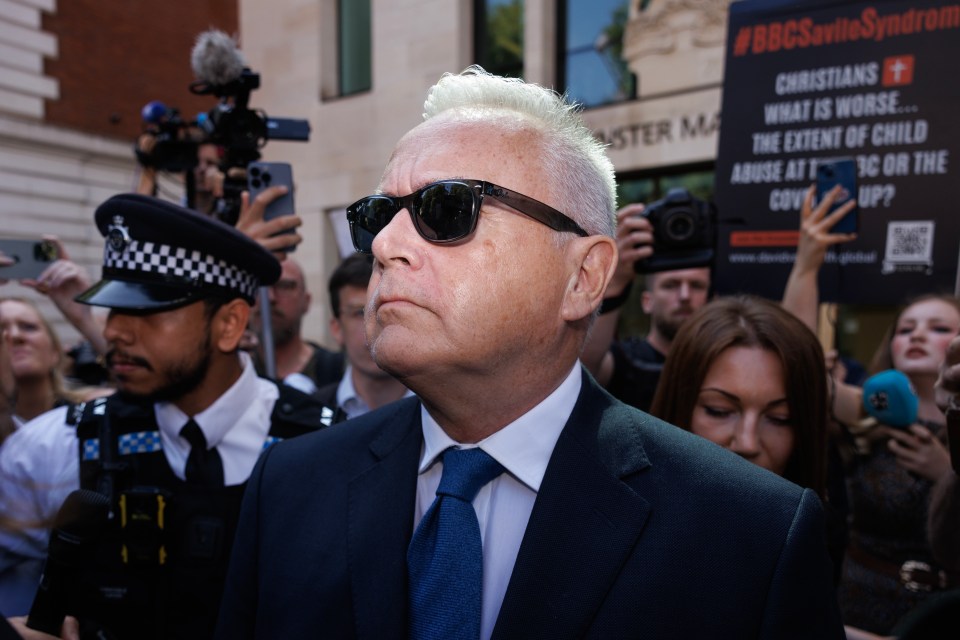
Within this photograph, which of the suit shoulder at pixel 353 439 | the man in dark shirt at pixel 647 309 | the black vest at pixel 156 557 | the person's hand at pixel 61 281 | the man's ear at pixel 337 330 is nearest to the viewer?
the suit shoulder at pixel 353 439

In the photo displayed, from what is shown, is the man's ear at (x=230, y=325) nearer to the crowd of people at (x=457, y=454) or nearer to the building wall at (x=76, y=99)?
the crowd of people at (x=457, y=454)

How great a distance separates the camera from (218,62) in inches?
135

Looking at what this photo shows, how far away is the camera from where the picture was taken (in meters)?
3.17

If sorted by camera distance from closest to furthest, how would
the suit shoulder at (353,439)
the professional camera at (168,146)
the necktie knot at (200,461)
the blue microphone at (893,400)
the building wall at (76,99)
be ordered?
the suit shoulder at (353,439), the necktie knot at (200,461), the blue microphone at (893,400), the professional camera at (168,146), the building wall at (76,99)

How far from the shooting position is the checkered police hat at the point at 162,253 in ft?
8.05

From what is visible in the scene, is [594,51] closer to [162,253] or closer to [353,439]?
[162,253]

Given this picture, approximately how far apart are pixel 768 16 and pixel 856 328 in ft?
18.9

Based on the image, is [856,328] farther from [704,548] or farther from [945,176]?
[704,548]

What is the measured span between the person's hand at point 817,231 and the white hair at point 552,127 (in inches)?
66.6

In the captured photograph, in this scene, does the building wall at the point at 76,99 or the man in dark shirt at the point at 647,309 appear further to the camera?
the building wall at the point at 76,99

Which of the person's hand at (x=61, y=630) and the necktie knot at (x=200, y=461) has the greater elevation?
the necktie knot at (x=200, y=461)

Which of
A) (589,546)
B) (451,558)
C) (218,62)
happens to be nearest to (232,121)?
(218,62)

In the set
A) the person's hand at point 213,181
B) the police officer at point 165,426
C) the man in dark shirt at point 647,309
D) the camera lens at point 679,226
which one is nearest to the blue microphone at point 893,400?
the man in dark shirt at point 647,309

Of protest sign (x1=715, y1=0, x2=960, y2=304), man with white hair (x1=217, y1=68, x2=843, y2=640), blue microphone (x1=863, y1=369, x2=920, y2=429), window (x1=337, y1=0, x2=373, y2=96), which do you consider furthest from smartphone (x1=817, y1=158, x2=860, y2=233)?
window (x1=337, y1=0, x2=373, y2=96)
